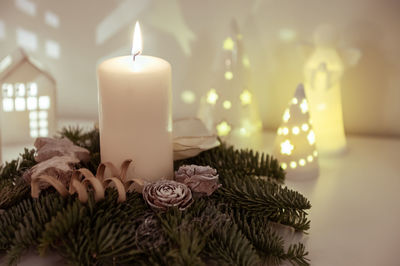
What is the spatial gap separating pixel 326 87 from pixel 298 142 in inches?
6.2

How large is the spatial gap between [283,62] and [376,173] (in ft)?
1.04

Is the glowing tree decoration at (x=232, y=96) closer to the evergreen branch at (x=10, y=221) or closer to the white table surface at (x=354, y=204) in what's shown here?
the white table surface at (x=354, y=204)

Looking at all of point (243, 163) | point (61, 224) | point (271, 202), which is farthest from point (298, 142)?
point (61, 224)

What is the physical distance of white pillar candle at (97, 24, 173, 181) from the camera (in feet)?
2.21

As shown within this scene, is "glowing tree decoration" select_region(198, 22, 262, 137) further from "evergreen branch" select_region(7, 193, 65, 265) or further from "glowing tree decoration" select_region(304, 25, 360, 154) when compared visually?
"evergreen branch" select_region(7, 193, 65, 265)

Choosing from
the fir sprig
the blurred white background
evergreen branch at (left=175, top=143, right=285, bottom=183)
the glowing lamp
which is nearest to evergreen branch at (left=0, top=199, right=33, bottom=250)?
the fir sprig

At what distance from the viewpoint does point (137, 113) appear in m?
0.68

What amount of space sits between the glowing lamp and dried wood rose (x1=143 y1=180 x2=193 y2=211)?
1.39ft

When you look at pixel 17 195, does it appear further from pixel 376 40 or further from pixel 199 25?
pixel 376 40

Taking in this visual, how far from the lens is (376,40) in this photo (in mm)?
1029

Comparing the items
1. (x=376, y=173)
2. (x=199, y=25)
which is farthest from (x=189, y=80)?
(x=376, y=173)

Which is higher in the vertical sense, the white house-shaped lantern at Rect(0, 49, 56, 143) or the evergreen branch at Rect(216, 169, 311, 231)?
the white house-shaped lantern at Rect(0, 49, 56, 143)

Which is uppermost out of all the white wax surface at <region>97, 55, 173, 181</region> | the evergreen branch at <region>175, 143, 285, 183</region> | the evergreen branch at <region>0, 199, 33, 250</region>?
the white wax surface at <region>97, 55, 173, 181</region>

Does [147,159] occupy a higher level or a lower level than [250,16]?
lower
